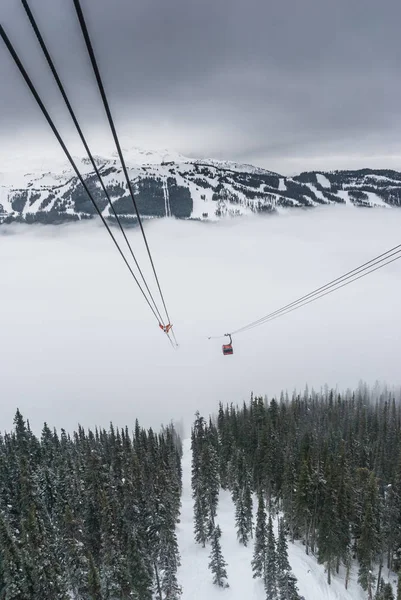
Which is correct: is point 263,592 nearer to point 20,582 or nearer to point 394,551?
point 394,551

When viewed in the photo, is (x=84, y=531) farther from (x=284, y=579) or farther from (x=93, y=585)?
(x=284, y=579)

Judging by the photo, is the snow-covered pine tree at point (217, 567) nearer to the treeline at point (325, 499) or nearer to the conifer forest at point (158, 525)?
the conifer forest at point (158, 525)

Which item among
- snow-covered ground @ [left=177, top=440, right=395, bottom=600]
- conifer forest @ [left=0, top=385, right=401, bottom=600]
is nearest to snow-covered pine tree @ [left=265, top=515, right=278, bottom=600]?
conifer forest @ [left=0, top=385, right=401, bottom=600]

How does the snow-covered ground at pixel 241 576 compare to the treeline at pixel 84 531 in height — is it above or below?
below

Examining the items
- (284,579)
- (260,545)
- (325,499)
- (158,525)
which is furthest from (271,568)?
(325,499)

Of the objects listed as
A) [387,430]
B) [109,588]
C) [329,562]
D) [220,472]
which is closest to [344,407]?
[387,430]

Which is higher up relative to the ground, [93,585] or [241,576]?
[93,585]

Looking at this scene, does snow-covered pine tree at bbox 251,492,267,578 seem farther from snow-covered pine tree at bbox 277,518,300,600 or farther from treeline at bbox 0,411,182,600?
treeline at bbox 0,411,182,600

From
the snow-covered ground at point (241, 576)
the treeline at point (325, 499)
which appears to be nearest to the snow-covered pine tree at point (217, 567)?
the snow-covered ground at point (241, 576)
